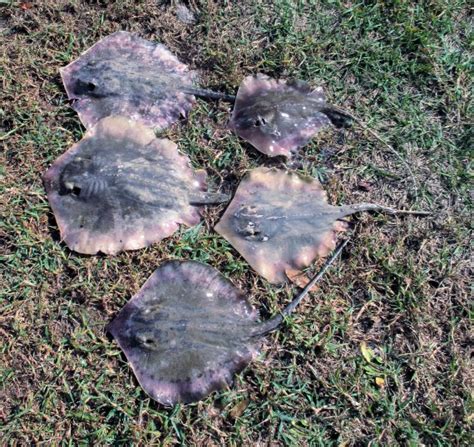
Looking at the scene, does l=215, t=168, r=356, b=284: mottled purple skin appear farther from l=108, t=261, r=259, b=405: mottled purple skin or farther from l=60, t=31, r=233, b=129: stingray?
l=60, t=31, r=233, b=129: stingray

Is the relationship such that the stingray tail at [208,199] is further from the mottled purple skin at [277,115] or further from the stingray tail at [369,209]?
the stingray tail at [369,209]

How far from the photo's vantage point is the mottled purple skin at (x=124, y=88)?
443 cm

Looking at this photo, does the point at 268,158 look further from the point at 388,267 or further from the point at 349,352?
the point at 349,352

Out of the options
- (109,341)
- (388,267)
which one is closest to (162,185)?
(109,341)

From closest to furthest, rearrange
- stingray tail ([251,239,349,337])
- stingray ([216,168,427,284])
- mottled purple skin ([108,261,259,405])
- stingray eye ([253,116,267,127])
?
mottled purple skin ([108,261,259,405]) → stingray tail ([251,239,349,337]) → stingray ([216,168,427,284]) → stingray eye ([253,116,267,127])

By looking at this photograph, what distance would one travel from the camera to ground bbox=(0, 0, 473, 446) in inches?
147

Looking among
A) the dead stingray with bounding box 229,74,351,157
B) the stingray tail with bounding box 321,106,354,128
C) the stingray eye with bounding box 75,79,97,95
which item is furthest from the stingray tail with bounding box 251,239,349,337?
the stingray eye with bounding box 75,79,97,95

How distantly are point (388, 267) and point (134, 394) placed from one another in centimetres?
204

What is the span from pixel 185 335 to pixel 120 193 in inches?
45.1

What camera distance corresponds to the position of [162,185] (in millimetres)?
4105

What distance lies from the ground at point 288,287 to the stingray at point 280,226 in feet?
0.45

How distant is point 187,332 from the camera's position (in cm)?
367

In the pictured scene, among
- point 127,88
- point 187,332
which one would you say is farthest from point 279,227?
point 127,88

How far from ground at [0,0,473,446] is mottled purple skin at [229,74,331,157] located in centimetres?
12
